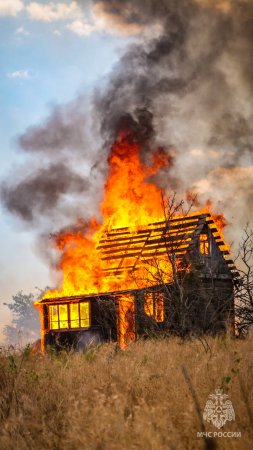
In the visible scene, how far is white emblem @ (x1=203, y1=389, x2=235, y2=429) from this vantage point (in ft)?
19.9

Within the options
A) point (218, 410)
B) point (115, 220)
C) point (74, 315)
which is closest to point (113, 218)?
point (115, 220)

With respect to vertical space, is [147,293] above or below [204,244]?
below

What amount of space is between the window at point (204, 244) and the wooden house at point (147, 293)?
5 centimetres

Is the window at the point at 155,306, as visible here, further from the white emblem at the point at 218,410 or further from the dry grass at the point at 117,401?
the white emblem at the point at 218,410

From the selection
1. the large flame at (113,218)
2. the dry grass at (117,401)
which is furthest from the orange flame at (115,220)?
the dry grass at (117,401)

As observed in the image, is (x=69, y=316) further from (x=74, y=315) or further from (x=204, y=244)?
(x=204, y=244)

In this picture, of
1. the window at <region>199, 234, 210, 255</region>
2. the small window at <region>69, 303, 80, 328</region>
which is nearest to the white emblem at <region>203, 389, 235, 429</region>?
the small window at <region>69, 303, 80, 328</region>

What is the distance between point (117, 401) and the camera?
549 cm

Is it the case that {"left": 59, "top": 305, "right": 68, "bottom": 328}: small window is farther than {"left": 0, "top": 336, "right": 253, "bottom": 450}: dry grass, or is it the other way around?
{"left": 59, "top": 305, "right": 68, "bottom": 328}: small window

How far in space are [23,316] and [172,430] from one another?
7653 cm

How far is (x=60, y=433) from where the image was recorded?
607 cm

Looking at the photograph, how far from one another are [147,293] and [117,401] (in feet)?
48.8

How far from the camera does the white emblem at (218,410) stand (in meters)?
6.06

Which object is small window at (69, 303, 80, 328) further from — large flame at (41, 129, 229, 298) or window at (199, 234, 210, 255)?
window at (199, 234, 210, 255)
